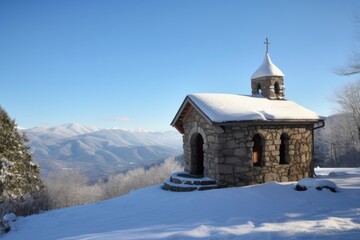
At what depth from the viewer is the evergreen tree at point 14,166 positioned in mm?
16625

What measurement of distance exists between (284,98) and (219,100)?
4.76 m

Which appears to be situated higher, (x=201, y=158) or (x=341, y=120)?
(x=341, y=120)

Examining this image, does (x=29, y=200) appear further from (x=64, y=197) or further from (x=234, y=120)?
(x=64, y=197)

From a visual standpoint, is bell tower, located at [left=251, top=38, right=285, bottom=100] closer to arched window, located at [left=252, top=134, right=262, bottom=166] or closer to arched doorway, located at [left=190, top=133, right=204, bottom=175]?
arched window, located at [left=252, top=134, right=262, bottom=166]

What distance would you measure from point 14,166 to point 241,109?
49.8ft

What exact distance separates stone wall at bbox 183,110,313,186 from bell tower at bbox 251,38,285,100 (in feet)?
9.54

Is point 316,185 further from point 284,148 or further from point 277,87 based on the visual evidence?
point 277,87

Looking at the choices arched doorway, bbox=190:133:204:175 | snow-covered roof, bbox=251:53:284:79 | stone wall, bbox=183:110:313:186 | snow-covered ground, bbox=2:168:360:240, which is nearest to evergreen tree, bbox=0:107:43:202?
snow-covered ground, bbox=2:168:360:240

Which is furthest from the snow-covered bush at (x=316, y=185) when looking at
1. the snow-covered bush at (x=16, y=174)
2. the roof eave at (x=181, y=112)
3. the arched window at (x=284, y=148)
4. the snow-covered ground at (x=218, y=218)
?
the snow-covered bush at (x=16, y=174)

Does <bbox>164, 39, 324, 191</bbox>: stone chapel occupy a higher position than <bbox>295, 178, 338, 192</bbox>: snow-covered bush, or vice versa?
<bbox>164, 39, 324, 191</bbox>: stone chapel

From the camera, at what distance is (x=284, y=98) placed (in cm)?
1498

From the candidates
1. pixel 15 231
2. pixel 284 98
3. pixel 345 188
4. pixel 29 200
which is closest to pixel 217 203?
pixel 345 188

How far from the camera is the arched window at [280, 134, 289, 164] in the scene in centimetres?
1219

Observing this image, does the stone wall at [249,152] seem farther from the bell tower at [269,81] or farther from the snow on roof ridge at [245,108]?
the bell tower at [269,81]
